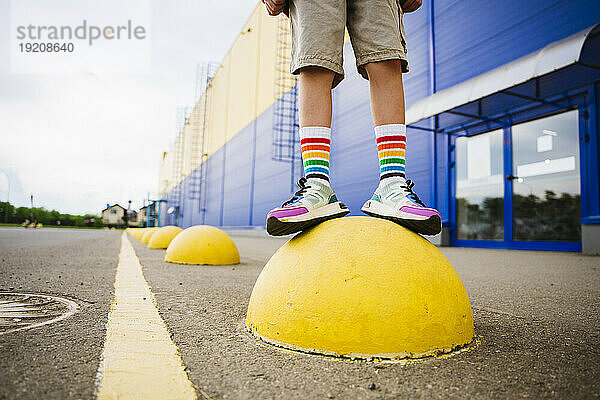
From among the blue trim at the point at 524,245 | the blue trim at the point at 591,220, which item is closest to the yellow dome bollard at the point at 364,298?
the blue trim at the point at 591,220

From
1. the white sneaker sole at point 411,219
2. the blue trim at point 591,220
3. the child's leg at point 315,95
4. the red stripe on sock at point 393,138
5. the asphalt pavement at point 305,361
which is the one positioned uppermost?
the child's leg at point 315,95

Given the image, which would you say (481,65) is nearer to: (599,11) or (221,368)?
(599,11)

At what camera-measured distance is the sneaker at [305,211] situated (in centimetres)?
180

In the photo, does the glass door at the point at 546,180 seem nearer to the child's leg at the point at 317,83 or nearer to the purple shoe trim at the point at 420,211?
the purple shoe trim at the point at 420,211

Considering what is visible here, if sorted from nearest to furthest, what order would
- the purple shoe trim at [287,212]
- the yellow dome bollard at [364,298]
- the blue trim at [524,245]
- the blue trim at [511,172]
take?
the yellow dome bollard at [364,298] < the purple shoe trim at [287,212] < the blue trim at [511,172] < the blue trim at [524,245]

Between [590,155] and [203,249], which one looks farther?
[590,155]

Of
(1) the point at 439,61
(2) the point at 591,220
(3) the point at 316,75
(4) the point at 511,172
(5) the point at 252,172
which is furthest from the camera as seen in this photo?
(5) the point at 252,172

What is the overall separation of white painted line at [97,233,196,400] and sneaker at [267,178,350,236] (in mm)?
681

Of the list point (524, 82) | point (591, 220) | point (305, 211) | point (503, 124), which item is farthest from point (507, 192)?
point (305, 211)

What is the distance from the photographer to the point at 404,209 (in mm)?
1867

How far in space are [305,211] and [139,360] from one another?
0.92 m

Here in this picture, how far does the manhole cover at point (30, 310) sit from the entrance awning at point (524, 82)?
767cm

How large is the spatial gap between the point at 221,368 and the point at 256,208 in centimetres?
2226

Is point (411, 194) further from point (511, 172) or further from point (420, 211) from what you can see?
point (511, 172)
